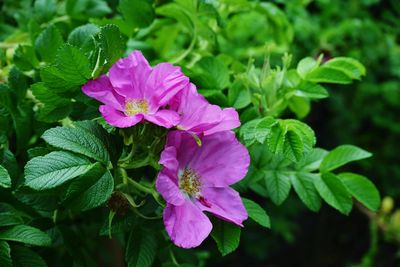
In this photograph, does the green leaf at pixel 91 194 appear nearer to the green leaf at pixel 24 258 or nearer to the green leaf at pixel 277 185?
the green leaf at pixel 24 258

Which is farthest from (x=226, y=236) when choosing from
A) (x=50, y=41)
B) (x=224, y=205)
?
(x=50, y=41)

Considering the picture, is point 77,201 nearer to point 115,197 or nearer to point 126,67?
point 115,197

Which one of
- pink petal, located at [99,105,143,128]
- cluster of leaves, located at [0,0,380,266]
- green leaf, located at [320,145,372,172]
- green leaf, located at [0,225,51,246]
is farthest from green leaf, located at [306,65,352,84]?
green leaf, located at [0,225,51,246]

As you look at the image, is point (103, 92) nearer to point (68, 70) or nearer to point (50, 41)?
point (68, 70)

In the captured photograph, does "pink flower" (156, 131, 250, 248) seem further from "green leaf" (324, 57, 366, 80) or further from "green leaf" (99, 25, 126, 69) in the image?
"green leaf" (324, 57, 366, 80)

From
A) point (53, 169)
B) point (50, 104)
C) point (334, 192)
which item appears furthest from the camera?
point (334, 192)

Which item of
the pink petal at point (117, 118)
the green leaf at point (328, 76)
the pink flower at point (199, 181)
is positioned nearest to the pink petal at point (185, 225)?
the pink flower at point (199, 181)
